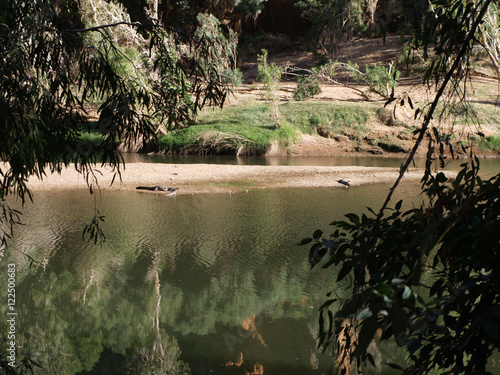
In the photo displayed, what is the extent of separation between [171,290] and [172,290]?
0.01m

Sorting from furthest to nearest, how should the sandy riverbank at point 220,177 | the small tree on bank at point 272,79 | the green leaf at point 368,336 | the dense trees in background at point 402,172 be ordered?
the small tree on bank at point 272,79 < the sandy riverbank at point 220,177 < the dense trees in background at point 402,172 < the green leaf at point 368,336

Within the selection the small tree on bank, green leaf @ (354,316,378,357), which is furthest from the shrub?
green leaf @ (354,316,378,357)

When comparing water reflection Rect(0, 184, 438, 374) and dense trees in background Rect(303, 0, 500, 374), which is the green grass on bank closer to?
water reflection Rect(0, 184, 438, 374)

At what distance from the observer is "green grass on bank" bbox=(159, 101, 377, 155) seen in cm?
1917

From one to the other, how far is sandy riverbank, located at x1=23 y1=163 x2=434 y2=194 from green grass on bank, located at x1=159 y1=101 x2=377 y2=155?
4396mm

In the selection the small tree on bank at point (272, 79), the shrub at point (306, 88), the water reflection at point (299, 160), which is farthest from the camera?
the shrub at point (306, 88)

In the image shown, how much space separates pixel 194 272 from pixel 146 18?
385 centimetres

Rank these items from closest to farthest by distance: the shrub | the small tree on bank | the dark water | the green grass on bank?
1. the dark water
2. the green grass on bank
3. the small tree on bank
4. the shrub

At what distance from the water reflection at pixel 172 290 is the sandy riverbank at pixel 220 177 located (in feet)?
6.93

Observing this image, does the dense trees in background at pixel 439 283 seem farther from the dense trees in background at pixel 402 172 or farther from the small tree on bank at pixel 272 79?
the small tree on bank at pixel 272 79

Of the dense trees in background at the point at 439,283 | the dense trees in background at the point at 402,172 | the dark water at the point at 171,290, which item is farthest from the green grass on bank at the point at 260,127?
the dense trees in background at the point at 439,283

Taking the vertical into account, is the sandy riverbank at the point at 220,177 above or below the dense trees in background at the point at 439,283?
below

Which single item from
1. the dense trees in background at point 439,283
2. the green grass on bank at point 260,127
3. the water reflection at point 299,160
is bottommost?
the water reflection at point 299,160

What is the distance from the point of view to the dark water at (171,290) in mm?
4648
